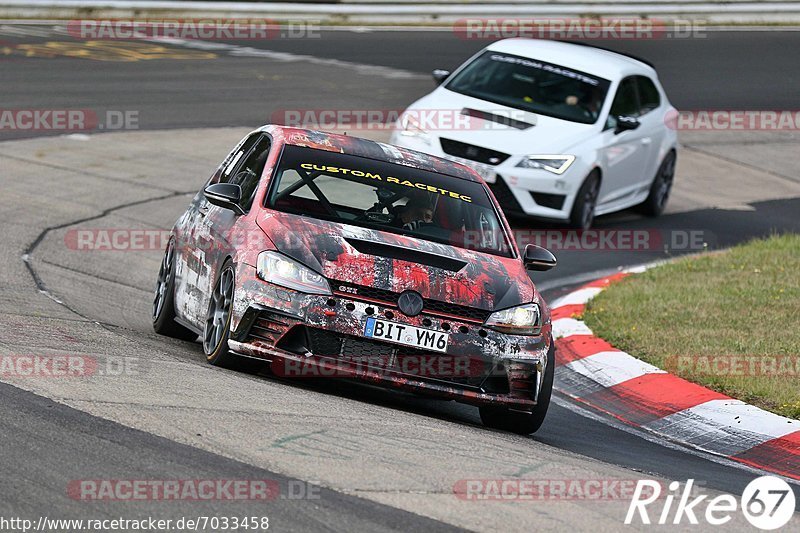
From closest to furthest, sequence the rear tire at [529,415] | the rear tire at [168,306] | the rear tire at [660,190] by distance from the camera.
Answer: the rear tire at [529,415] → the rear tire at [168,306] → the rear tire at [660,190]

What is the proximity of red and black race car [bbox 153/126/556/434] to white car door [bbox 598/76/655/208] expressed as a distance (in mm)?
6927

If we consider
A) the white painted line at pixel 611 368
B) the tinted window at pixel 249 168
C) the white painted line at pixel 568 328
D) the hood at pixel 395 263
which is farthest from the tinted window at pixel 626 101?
the hood at pixel 395 263

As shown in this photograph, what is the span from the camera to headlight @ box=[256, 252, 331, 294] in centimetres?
755

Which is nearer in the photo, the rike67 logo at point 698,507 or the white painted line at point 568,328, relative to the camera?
the rike67 logo at point 698,507

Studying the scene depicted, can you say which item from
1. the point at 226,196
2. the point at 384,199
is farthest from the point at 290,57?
the point at 226,196

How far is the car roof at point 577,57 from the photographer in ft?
53.1

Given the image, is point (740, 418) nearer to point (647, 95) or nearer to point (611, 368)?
point (611, 368)

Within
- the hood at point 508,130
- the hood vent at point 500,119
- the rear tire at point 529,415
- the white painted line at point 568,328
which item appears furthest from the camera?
the hood vent at point 500,119

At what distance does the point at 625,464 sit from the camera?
23.9 feet

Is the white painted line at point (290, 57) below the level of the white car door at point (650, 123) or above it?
below

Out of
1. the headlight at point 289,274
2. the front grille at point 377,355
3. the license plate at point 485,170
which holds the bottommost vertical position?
the license plate at point 485,170

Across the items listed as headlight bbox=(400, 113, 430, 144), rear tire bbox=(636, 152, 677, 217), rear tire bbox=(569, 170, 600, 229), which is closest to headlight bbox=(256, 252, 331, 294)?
headlight bbox=(400, 113, 430, 144)

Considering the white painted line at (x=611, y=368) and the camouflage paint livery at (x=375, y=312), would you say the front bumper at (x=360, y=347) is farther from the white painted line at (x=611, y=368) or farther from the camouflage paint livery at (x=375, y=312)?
the white painted line at (x=611, y=368)

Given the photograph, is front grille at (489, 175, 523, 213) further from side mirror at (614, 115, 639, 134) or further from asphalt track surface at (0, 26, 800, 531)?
side mirror at (614, 115, 639, 134)
